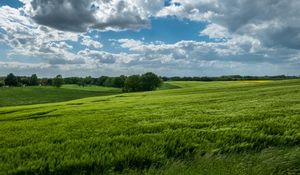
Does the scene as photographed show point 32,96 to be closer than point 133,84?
Yes

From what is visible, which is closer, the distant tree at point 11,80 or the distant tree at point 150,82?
the distant tree at point 150,82

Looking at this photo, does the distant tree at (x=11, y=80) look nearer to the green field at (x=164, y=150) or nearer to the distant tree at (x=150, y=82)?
the distant tree at (x=150, y=82)

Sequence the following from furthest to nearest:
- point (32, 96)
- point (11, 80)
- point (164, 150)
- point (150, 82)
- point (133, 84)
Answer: point (11, 80)
point (150, 82)
point (133, 84)
point (32, 96)
point (164, 150)

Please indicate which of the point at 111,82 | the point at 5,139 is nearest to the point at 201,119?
the point at 5,139

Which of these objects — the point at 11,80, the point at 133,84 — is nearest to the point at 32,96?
the point at 133,84

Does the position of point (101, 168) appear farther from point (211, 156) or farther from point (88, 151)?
point (211, 156)

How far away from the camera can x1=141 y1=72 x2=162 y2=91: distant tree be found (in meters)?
146

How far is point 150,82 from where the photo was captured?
147 m

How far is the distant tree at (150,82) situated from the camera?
146m

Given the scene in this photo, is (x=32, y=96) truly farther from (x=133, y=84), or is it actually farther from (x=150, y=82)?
(x=150, y=82)

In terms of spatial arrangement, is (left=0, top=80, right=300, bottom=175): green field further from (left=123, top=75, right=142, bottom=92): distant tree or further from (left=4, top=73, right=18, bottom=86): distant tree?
(left=4, top=73, right=18, bottom=86): distant tree

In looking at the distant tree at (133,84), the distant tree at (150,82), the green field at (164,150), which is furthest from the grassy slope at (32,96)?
the green field at (164,150)

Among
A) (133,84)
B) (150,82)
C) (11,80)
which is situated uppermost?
(11,80)

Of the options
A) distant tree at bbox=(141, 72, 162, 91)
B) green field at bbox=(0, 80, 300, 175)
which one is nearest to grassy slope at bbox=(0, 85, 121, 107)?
distant tree at bbox=(141, 72, 162, 91)
